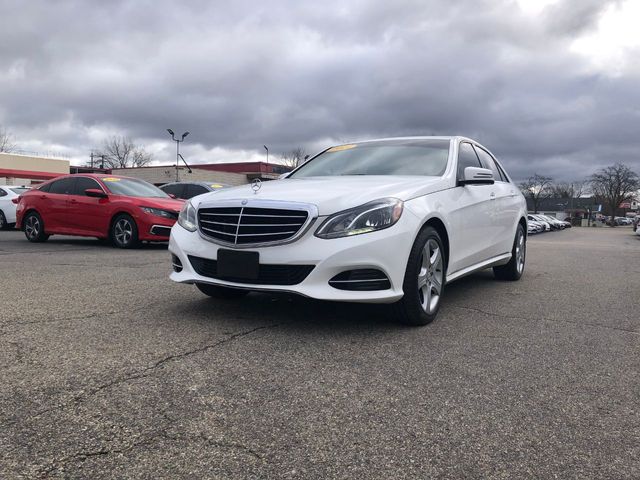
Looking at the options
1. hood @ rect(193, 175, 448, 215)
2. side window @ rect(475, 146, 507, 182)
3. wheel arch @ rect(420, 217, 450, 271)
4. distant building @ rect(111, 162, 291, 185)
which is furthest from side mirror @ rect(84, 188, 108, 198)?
distant building @ rect(111, 162, 291, 185)

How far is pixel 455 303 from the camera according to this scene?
5.11 m

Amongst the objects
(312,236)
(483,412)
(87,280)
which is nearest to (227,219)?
(312,236)

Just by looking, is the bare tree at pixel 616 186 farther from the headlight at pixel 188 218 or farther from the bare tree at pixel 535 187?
the headlight at pixel 188 218

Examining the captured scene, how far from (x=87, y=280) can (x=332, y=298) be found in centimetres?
342

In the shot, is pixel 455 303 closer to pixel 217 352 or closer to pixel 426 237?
pixel 426 237

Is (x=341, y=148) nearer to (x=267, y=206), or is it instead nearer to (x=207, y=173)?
(x=267, y=206)

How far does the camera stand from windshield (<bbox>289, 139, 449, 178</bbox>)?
4953 millimetres

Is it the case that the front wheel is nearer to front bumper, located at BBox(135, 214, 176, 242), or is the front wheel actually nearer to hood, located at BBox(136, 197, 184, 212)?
front bumper, located at BBox(135, 214, 176, 242)

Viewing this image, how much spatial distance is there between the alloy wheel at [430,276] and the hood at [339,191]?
1.48ft

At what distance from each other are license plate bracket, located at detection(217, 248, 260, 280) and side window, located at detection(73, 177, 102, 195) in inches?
290

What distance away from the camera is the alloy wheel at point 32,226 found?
35.5 ft

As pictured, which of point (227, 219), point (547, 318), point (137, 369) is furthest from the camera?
point (547, 318)

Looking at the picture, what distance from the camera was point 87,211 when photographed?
1014 cm

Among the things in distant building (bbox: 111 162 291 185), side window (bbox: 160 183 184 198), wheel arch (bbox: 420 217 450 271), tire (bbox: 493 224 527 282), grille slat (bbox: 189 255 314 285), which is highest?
distant building (bbox: 111 162 291 185)
